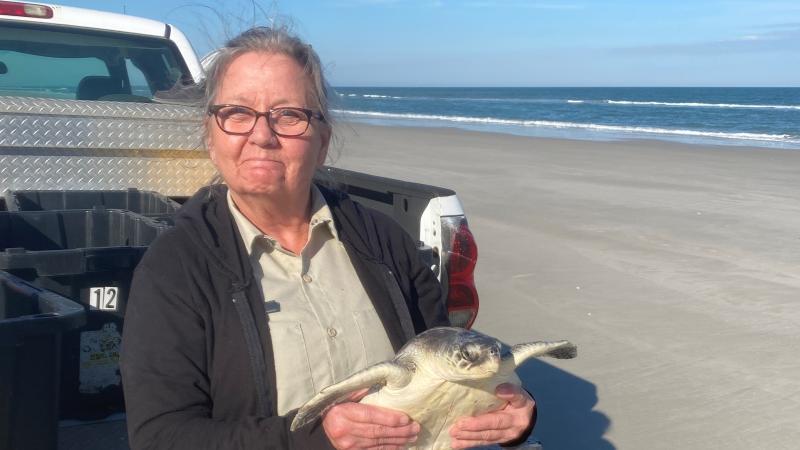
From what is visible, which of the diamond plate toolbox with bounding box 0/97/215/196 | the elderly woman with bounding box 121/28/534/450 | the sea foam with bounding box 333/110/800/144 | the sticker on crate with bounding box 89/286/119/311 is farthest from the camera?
the sea foam with bounding box 333/110/800/144

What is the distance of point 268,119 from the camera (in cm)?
230

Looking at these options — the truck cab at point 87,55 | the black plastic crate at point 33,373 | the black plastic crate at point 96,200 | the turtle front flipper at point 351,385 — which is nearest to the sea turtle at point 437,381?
the turtle front flipper at point 351,385

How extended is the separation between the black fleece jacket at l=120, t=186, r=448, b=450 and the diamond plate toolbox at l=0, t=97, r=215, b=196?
6.02 ft

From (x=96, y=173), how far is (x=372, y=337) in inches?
91.1

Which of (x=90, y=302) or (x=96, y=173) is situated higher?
(x=96, y=173)

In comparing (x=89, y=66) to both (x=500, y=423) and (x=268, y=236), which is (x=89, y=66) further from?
(x=500, y=423)

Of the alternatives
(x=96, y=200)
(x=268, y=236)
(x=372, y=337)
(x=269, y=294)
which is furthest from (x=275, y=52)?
(x=96, y=200)

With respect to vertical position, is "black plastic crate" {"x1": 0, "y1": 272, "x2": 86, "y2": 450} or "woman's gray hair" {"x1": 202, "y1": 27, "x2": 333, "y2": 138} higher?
"woman's gray hair" {"x1": 202, "y1": 27, "x2": 333, "y2": 138}

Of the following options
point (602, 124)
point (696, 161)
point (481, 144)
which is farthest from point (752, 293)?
point (602, 124)

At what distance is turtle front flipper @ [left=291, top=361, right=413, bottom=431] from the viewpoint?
A: 6.13 ft

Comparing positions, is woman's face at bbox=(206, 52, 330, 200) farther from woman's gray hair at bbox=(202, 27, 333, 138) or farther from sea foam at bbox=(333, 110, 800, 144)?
sea foam at bbox=(333, 110, 800, 144)

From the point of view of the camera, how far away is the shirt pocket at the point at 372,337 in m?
2.30

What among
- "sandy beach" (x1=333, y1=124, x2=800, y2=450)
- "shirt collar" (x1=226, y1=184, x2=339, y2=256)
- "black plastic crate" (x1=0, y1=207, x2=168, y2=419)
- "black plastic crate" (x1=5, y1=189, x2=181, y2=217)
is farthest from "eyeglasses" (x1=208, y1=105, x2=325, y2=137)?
"black plastic crate" (x1=5, y1=189, x2=181, y2=217)

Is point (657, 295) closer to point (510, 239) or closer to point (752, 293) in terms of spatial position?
point (752, 293)
